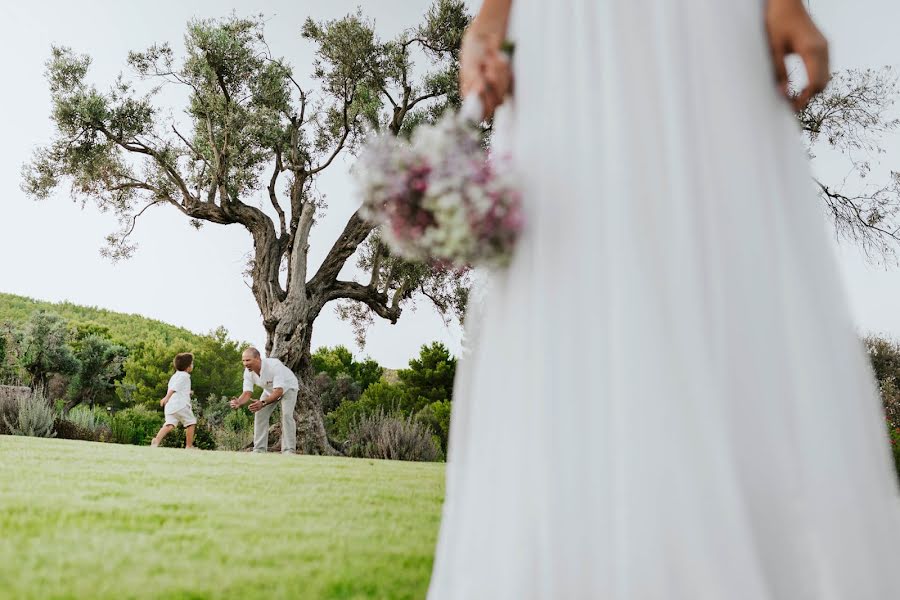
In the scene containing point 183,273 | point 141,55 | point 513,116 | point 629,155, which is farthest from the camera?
point 183,273

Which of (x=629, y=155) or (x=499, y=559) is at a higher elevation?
(x=629, y=155)

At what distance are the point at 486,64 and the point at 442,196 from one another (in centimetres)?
40

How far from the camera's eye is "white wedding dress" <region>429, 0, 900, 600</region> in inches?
47.3

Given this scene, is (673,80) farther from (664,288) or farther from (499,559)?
(499,559)

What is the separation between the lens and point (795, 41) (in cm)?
147

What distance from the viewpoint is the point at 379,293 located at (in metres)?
14.7

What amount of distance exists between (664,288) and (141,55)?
49.9ft

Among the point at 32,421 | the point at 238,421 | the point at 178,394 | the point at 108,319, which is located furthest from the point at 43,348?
the point at 108,319

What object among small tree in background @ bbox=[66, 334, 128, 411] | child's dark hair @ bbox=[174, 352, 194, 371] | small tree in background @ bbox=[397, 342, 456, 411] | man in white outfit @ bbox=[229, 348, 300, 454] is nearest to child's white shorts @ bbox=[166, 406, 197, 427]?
child's dark hair @ bbox=[174, 352, 194, 371]

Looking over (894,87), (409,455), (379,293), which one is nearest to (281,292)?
(379,293)

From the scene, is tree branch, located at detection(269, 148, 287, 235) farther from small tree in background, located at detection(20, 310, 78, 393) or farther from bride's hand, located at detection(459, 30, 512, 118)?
bride's hand, located at detection(459, 30, 512, 118)

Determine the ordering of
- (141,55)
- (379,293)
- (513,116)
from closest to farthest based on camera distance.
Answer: (513,116) → (141,55) → (379,293)

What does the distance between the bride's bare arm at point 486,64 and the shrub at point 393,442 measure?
417 inches

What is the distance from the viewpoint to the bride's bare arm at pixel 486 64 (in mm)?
1480
